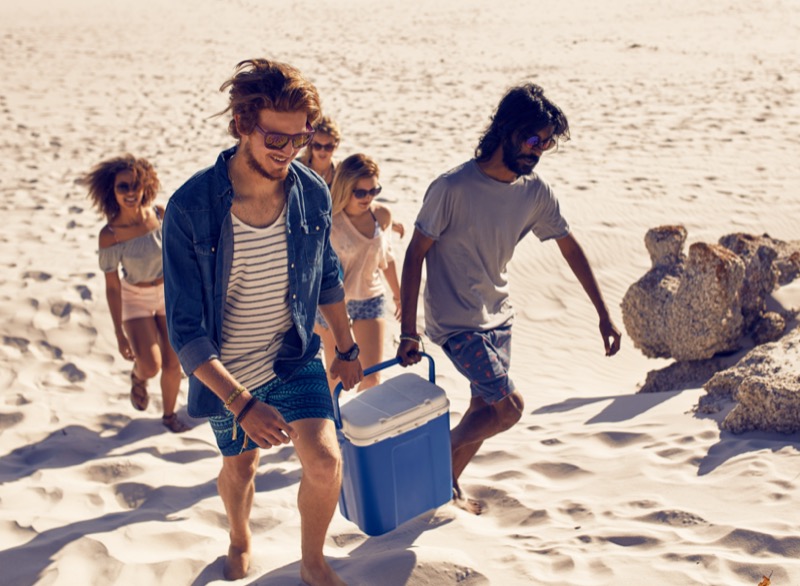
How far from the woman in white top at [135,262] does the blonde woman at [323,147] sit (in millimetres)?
936

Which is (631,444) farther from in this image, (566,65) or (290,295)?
(566,65)

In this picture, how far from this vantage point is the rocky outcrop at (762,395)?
4414 millimetres

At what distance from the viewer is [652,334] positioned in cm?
604

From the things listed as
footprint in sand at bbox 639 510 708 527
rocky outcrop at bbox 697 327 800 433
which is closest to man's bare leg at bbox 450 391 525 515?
footprint in sand at bbox 639 510 708 527

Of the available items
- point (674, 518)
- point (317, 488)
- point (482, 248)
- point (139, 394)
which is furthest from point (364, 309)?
point (674, 518)

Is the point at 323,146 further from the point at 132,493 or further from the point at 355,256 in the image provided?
the point at 132,493

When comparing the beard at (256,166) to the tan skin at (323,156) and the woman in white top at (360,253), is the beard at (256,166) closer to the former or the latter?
the woman in white top at (360,253)

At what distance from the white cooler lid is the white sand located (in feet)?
1.61

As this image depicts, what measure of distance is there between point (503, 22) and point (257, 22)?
630 cm

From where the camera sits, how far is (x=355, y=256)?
4848mm

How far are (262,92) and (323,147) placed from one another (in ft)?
7.04

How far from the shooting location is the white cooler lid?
3.45m

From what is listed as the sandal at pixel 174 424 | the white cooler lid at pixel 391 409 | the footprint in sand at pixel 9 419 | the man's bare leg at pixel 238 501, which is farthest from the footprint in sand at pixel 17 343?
the white cooler lid at pixel 391 409

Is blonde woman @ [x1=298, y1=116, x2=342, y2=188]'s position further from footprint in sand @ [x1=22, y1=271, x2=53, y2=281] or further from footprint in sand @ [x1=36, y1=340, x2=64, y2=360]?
footprint in sand @ [x1=22, y1=271, x2=53, y2=281]
